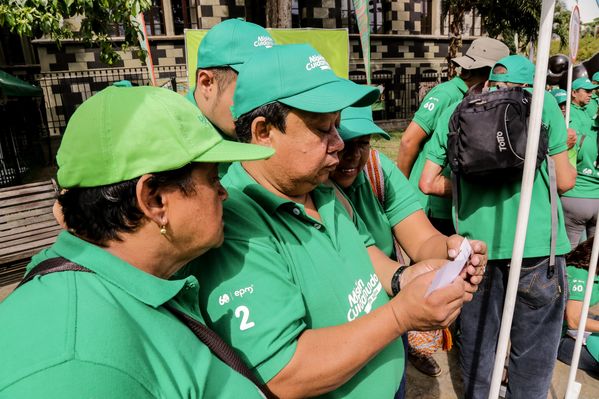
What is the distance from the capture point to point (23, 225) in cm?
496

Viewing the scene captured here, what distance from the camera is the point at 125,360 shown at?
0.76m

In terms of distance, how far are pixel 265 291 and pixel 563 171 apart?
1.83 meters

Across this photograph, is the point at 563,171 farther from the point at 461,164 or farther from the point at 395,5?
the point at 395,5

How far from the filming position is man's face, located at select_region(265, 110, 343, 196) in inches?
50.7

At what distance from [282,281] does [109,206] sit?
45 cm

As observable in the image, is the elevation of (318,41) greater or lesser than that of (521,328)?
greater

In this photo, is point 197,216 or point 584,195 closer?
point 197,216

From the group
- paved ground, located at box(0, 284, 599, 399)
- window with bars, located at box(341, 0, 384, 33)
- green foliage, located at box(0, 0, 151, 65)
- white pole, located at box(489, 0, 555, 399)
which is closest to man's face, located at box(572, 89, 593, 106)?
paved ground, located at box(0, 284, 599, 399)

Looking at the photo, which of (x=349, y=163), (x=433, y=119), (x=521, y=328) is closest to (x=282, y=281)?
(x=349, y=163)

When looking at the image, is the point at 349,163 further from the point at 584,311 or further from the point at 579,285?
the point at 579,285

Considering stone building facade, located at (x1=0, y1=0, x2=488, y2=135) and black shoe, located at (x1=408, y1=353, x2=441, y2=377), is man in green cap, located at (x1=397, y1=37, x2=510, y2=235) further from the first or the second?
stone building facade, located at (x1=0, y1=0, x2=488, y2=135)

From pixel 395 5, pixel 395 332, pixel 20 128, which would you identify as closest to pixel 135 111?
pixel 395 332

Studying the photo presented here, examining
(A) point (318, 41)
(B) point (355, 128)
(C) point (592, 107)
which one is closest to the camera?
(B) point (355, 128)

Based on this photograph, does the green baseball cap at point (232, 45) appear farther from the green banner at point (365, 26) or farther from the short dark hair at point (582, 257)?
the green banner at point (365, 26)
